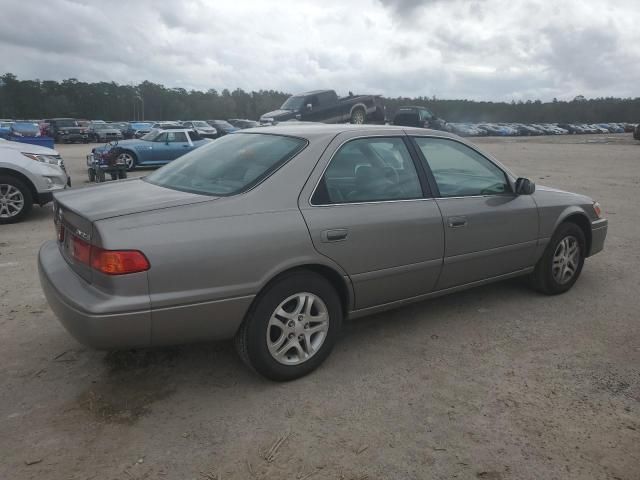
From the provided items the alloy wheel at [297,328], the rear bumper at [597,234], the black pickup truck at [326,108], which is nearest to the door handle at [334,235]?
the alloy wheel at [297,328]

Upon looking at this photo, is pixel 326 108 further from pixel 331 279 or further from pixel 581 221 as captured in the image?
pixel 331 279

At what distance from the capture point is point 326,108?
19.2 m

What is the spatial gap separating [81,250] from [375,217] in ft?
5.63

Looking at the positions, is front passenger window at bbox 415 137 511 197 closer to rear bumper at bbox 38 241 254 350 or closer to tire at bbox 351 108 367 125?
rear bumper at bbox 38 241 254 350

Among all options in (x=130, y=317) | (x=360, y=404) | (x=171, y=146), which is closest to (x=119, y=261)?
(x=130, y=317)

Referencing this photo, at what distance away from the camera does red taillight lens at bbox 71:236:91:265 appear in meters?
2.58

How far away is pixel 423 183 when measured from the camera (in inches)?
141

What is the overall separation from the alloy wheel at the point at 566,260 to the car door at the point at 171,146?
41.0 ft

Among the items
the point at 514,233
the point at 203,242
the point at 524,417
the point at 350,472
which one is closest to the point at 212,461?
the point at 350,472

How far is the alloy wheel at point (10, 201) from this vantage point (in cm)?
731

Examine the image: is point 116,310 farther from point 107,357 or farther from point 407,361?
point 407,361

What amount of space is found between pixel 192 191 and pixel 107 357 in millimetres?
1246

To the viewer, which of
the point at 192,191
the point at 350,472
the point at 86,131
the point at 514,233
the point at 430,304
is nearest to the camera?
the point at 350,472

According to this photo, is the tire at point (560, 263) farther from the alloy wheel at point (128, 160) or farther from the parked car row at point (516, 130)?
the parked car row at point (516, 130)
